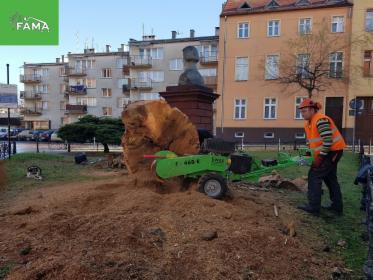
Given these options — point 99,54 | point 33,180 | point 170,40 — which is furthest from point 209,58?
point 33,180

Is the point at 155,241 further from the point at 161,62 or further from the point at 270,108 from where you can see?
the point at 161,62

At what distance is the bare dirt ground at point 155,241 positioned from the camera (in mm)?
3311

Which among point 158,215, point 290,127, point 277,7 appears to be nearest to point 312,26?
point 277,7

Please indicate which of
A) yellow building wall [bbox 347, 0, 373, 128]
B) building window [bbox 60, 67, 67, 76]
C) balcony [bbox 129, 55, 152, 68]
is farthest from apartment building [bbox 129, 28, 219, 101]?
yellow building wall [bbox 347, 0, 373, 128]

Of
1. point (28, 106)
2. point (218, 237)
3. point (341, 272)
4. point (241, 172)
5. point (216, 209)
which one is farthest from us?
point (28, 106)

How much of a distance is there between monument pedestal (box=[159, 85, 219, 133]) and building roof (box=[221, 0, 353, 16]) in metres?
25.1

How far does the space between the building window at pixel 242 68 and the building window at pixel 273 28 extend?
294 cm

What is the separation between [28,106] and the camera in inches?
2346

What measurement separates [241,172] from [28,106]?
59795mm

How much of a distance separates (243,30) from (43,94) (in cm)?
3779

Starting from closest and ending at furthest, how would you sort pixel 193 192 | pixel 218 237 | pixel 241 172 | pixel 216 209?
1. pixel 218 237
2. pixel 216 209
3. pixel 193 192
4. pixel 241 172

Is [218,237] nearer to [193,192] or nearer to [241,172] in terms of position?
[193,192]

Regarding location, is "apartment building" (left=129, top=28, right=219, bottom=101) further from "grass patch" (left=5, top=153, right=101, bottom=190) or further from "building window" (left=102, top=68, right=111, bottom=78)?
"grass patch" (left=5, top=153, right=101, bottom=190)

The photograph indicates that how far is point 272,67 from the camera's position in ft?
106
